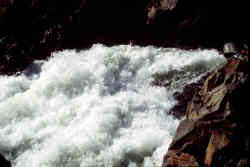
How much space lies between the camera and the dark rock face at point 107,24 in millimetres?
9531

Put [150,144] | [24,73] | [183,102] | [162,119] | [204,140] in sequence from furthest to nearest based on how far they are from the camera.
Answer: [24,73]
[183,102]
[162,119]
[150,144]
[204,140]

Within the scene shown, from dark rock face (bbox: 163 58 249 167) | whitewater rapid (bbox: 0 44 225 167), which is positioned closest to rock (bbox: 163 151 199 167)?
dark rock face (bbox: 163 58 249 167)

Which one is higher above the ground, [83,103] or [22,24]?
[22,24]

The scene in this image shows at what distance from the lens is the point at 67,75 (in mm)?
8523

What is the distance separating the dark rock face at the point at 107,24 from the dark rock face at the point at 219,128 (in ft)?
14.5

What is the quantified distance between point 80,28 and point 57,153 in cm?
583

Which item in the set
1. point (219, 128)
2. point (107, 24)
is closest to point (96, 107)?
point (219, 128)

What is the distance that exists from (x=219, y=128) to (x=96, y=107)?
3.44 meters

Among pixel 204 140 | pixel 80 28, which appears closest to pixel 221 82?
pixel 204 140

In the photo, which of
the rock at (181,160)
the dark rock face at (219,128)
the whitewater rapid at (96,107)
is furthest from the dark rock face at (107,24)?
the rock at (181,160)

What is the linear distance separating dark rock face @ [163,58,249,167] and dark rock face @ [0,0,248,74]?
4.43 meters

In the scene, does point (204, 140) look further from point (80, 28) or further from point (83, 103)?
point (80, 28)

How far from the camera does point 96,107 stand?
24.6ft

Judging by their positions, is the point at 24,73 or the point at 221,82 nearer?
the point at 221,82
